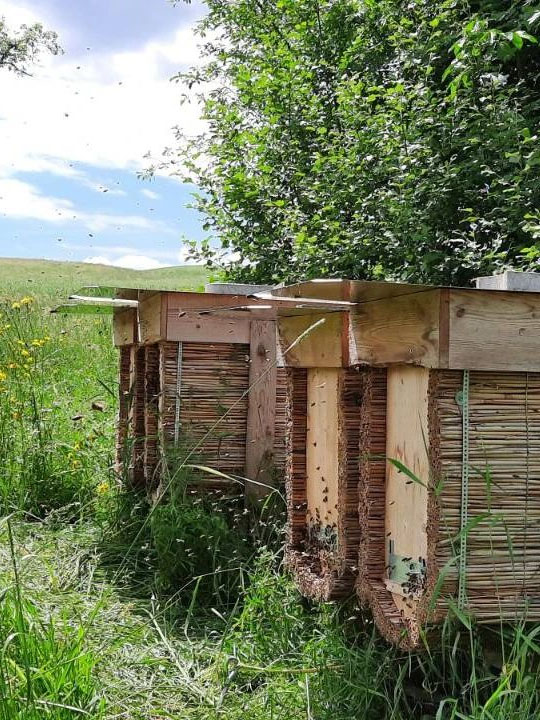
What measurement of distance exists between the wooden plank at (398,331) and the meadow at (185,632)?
815 mm

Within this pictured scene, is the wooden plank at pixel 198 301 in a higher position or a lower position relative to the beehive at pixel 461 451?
higher

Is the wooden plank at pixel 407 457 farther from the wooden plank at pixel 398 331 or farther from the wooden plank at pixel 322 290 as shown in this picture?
the wooden plank at pixel 322 290

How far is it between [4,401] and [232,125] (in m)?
4.38

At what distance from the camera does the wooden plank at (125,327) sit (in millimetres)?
5387

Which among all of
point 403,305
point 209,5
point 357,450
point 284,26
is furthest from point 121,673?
point 209,5

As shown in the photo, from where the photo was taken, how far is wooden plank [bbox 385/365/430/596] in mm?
2607

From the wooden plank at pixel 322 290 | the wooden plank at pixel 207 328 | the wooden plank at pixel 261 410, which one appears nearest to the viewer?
the wooden plank at pixel 322 290

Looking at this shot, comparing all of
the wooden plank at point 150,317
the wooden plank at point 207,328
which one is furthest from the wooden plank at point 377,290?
the wooden plank at point 150,317

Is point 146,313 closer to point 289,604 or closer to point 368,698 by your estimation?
point 289,604

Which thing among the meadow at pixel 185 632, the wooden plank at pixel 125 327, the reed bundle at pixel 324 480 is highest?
the wooden plank at pixel 125 327

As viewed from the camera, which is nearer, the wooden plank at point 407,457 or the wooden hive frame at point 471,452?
the wooden hive frame at point 471,452

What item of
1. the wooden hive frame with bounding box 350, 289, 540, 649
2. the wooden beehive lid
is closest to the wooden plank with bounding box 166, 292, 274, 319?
the wooden beehive lid

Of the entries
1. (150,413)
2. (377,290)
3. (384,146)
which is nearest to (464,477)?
(377,290)

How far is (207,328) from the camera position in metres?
4.44
